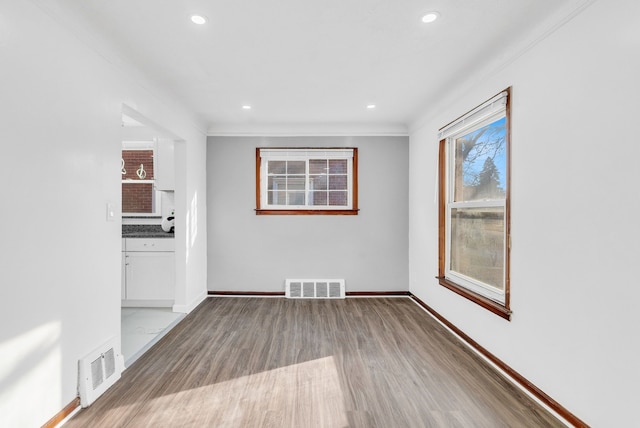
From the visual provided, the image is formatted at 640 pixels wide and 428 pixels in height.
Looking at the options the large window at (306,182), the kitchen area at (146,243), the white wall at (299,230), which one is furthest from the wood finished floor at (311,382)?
the large window at (306,182)

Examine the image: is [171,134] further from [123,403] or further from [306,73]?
[123,403]

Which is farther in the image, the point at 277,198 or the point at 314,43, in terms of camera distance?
the point at 277,198

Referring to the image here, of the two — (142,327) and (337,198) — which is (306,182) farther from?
(142,327)

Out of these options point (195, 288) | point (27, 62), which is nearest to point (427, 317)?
point (195, 288)

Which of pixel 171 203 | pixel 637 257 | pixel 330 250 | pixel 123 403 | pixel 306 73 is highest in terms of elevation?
pixel 306 73

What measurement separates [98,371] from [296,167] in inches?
130

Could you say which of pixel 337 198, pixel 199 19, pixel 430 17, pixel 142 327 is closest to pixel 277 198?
pixel 337 198

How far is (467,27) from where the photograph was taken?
7.00 ft

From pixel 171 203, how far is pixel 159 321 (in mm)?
1794

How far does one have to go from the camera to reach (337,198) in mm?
4738

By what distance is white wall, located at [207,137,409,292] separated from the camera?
4625 mm

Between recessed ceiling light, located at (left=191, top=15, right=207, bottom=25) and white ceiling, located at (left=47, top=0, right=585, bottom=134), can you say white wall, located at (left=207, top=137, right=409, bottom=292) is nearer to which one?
white ceiling, located at (left=47, top=0, right=585, bottom=134)

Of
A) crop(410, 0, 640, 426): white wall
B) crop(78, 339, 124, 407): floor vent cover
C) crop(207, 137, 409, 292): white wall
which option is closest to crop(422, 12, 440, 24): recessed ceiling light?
crop(410, 0, 640, 426): white wall

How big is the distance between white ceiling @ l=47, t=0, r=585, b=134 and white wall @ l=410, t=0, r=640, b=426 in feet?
0.99
